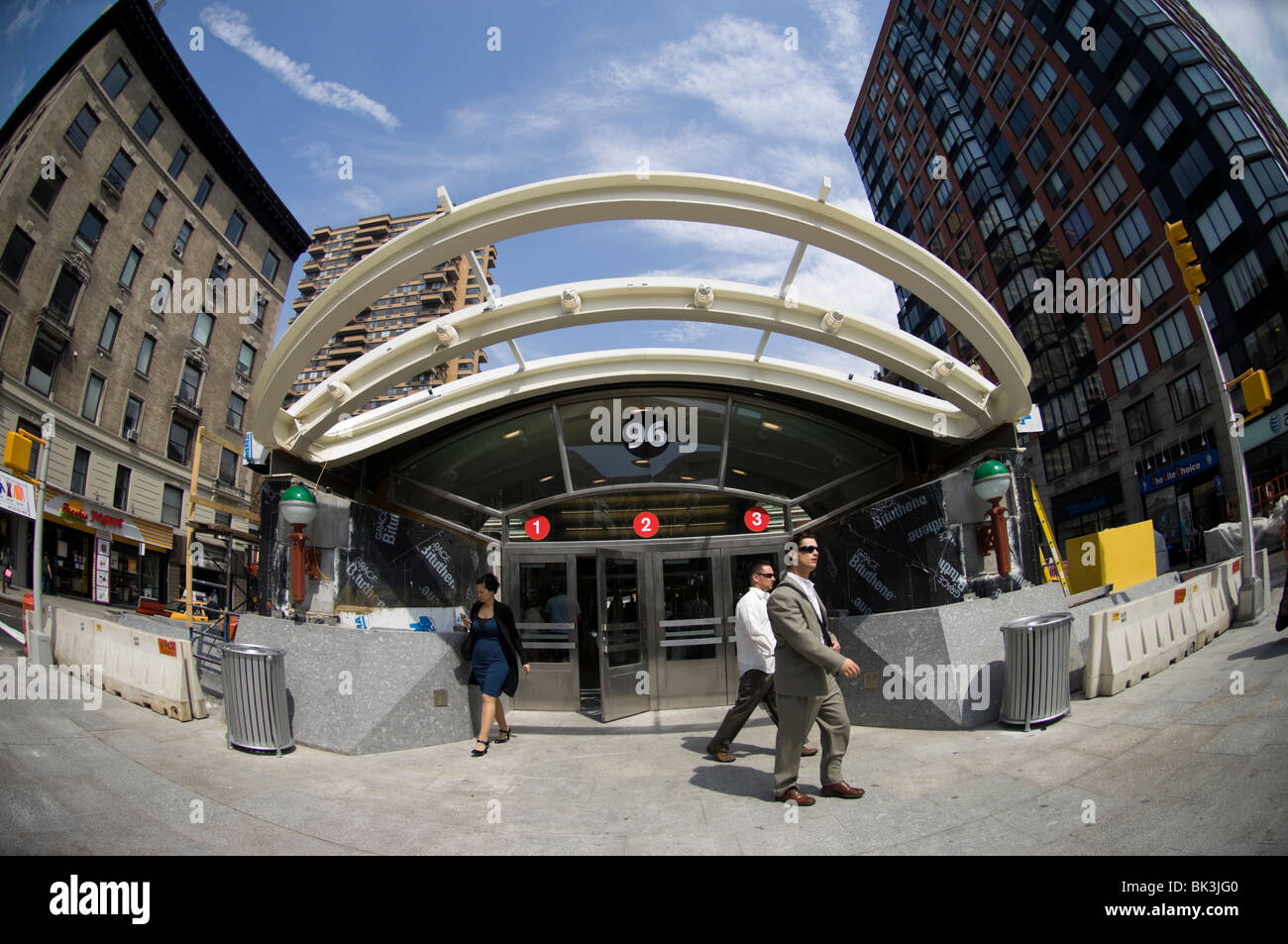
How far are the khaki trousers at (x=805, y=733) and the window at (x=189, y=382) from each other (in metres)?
32.1

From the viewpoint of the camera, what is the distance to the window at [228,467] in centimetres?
3016

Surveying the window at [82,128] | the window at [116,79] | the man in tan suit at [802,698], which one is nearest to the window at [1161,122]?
the man in tan suit at [802,698]

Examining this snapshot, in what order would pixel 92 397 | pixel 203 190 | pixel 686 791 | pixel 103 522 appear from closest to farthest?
pixel 686 791
pixel 103 522
pixel 92 397
pixel 203 190

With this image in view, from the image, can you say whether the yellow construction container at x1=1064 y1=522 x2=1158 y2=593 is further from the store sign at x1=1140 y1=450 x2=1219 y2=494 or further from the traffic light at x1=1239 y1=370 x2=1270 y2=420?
the store sign at x1=1140 y1=450 x2=1219 y2=494

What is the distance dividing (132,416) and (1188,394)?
42.7 metres

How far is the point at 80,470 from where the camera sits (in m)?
20.9

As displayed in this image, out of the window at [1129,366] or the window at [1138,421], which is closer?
the window at [1138,421]

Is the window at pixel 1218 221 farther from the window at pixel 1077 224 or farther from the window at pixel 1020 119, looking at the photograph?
the window at pixel 1020 119

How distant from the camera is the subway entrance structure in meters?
6.18

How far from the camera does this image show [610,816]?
13.0 feet

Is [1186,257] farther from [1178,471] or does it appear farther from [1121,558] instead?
[1178,471]

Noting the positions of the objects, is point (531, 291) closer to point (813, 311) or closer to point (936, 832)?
point (813, 311)

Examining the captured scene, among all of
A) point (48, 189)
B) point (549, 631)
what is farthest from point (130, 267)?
point (549, 631)
